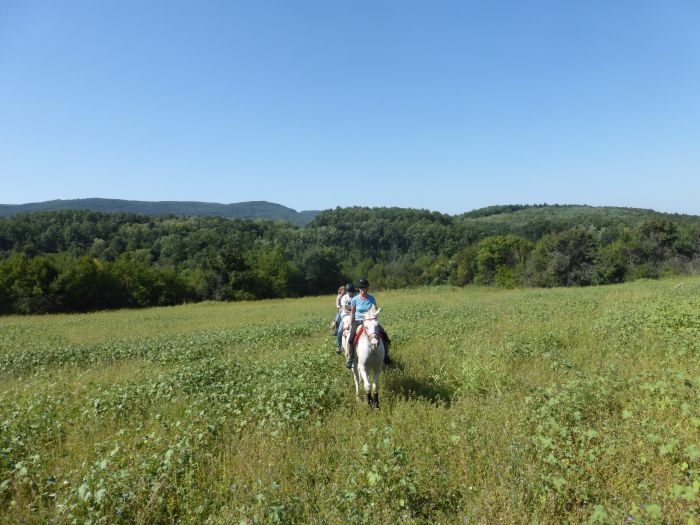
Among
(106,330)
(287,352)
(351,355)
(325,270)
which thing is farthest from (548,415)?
(325,270)

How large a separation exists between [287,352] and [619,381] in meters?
9.55

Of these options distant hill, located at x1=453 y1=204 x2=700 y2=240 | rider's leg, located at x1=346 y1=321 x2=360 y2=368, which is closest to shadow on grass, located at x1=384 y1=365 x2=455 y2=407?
rider's leg, located at x1=346 y1=321 x2=360 y2=368

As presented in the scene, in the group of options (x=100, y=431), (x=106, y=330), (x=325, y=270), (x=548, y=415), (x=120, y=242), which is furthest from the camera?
(x=120, y=242)

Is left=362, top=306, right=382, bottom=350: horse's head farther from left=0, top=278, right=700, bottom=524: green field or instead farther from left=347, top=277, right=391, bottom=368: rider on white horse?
left=0, top=278, right=700, bottom=524: green field

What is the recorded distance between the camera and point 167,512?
4.55m

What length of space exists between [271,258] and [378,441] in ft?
201

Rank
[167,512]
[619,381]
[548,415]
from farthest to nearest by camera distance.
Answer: [619,381], [548,415], [167,512]

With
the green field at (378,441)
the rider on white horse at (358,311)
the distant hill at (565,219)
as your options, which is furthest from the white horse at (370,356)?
the distant hill at (565,219)

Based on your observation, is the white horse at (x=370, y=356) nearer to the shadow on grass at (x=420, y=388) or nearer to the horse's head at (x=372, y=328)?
the horse's head at (x=372, y=328)

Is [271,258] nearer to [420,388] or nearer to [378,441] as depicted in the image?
[420,388]

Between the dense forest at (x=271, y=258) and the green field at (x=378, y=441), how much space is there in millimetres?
43448

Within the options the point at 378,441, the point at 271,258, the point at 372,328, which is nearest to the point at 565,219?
the point at 271,258

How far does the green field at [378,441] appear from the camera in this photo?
14.0ft

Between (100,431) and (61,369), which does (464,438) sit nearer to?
(100,431)
